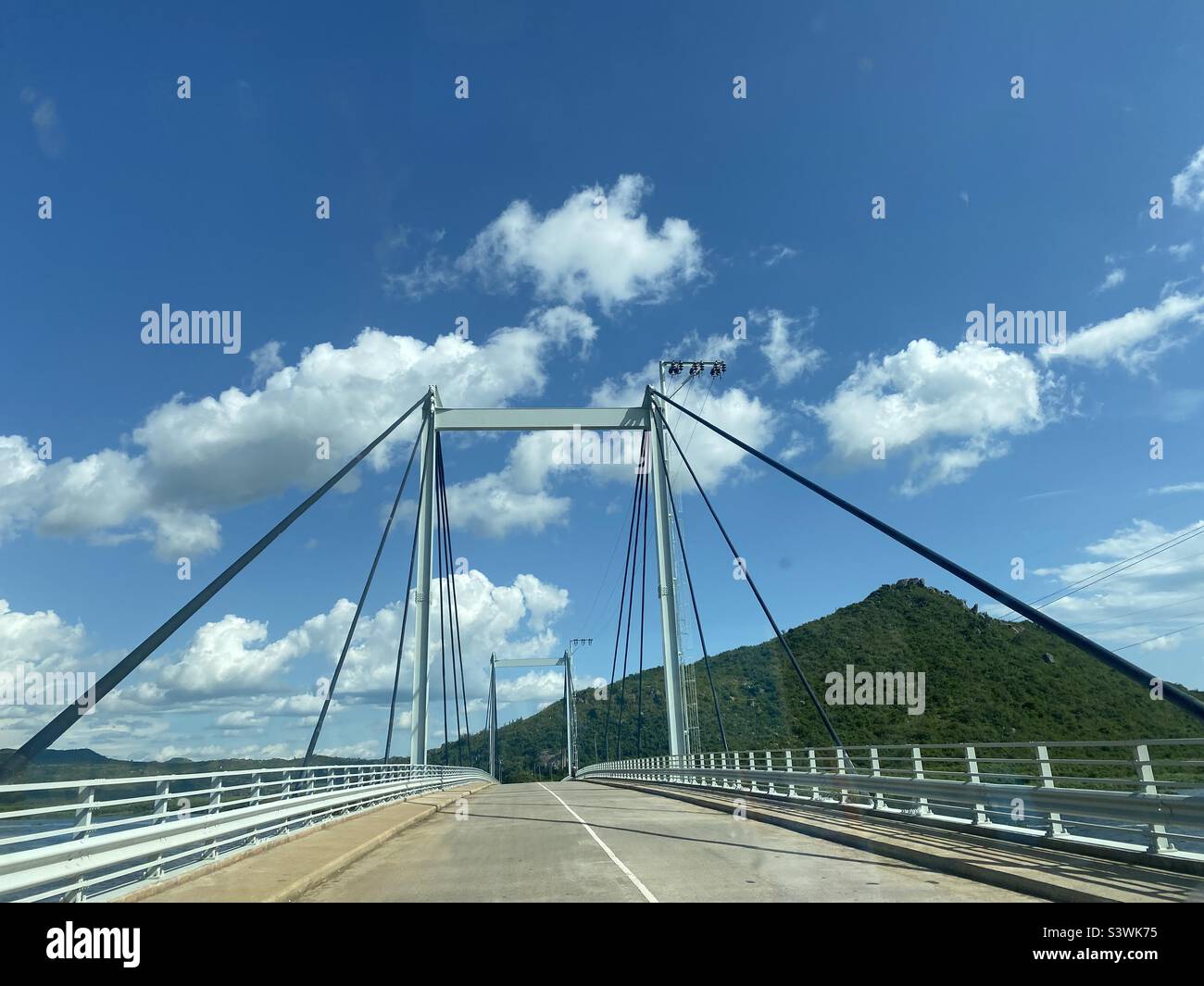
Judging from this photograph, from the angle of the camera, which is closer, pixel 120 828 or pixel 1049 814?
pixel 120 828

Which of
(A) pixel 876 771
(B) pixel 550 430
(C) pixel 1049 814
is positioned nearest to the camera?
(C) pixel 1049 814

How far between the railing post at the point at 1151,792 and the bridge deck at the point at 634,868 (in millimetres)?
1577

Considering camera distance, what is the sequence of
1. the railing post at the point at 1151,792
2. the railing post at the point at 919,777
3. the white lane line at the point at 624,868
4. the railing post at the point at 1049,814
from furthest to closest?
the railing post at the point at 919,777 < the railing post at the point at 1049,814 < the white lane line at the point at 624,868 < the railing post at the point at 1151,792

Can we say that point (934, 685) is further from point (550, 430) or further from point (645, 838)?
point (645, 838)

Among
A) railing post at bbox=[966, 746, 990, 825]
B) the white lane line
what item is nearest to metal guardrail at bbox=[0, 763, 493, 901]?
the white lane line

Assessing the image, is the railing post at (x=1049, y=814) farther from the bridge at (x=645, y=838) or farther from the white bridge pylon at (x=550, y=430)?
the white bridge pylon at (x=550, y=430)

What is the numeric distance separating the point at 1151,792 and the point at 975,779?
4119 mm

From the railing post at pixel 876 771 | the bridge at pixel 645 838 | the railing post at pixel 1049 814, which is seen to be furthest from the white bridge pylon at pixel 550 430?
the railing post at pixel 1049 814

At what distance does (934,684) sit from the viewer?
55.6 m

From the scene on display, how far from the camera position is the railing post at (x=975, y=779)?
40.1 feet

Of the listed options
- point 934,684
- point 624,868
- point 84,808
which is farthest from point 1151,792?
point 934,684
